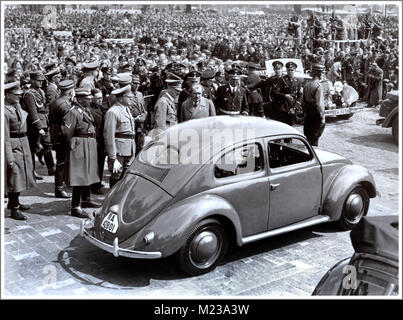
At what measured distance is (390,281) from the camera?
10.3 ft

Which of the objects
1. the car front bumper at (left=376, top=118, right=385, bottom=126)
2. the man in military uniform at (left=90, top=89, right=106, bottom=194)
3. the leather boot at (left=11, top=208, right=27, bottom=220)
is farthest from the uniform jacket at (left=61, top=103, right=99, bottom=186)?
the car front bumper at (left=376, top=118, right=385, bottom=126)

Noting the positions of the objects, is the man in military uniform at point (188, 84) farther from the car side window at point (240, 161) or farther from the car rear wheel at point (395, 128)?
the car rear wheel at point (395, 128)

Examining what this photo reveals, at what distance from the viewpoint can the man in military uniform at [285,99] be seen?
33.4ft

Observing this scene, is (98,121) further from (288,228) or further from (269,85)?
(269,85)

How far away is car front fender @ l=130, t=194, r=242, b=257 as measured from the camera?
16.2ft

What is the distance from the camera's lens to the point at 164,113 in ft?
25.9

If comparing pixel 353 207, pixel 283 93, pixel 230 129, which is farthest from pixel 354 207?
pixel 283 93

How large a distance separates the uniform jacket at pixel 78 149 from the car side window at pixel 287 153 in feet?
8.06

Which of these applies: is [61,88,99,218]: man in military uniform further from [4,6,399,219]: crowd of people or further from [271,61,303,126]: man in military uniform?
[271,61,303,126]: man in military uniform

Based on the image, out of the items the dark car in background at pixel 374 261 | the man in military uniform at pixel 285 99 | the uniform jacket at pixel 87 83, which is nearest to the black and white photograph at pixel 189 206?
the dark car in background at pixel 374 261

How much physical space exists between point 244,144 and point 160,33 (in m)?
24.1

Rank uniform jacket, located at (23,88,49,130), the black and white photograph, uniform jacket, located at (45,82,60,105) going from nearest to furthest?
the black and white photograph → uniform jacket, located at (23,88,49,130) → uniform jacket, located at (45,82,60,105)

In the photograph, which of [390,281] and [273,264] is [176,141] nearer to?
[273,264]

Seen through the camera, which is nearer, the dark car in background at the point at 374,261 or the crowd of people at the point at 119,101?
the dark car in background at the point at 374,261
